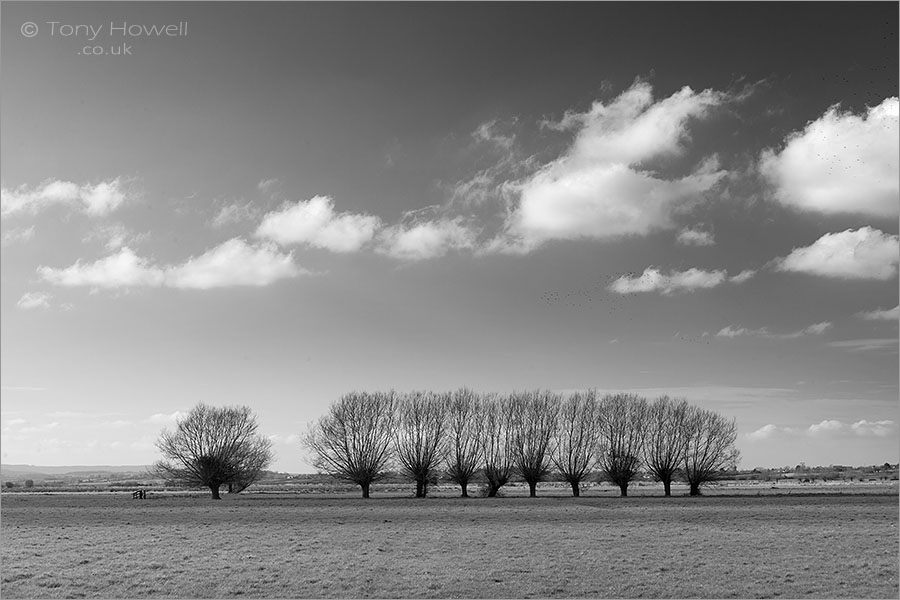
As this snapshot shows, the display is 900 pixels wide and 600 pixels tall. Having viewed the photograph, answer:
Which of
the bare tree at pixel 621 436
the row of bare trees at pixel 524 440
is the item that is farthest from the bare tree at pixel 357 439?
the bare tree at pixel 621 436

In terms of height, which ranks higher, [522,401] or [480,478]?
[522,401]

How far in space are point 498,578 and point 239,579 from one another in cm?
850

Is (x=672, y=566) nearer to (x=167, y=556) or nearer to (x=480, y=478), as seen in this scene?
(x=167, y=556)

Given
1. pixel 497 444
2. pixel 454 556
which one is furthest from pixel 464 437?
pixel 454 556

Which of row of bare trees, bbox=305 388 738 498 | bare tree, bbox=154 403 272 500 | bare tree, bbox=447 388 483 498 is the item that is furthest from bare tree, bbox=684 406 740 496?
bare tree, bbox=154 403 272 500

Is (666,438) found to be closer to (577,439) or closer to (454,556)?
(577,439)

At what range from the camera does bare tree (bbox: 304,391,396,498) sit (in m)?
84.5

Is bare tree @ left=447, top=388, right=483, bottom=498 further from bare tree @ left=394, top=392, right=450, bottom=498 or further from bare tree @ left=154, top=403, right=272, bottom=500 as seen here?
bare tree @ left=154, top=403, right=272, bottom=500

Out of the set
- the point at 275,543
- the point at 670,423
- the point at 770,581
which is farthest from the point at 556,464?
the point at 770,581

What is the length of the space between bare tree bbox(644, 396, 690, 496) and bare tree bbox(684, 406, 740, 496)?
0.84 metres

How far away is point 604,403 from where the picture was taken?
92.4m

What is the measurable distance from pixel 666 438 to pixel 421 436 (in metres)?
31.3

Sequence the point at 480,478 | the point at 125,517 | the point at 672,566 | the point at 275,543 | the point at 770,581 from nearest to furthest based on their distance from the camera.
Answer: the point at 770,581
the point at 672,566
the point at 275,543
the point at 125,517
the point at 480,478

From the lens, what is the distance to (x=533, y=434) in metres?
90.1
